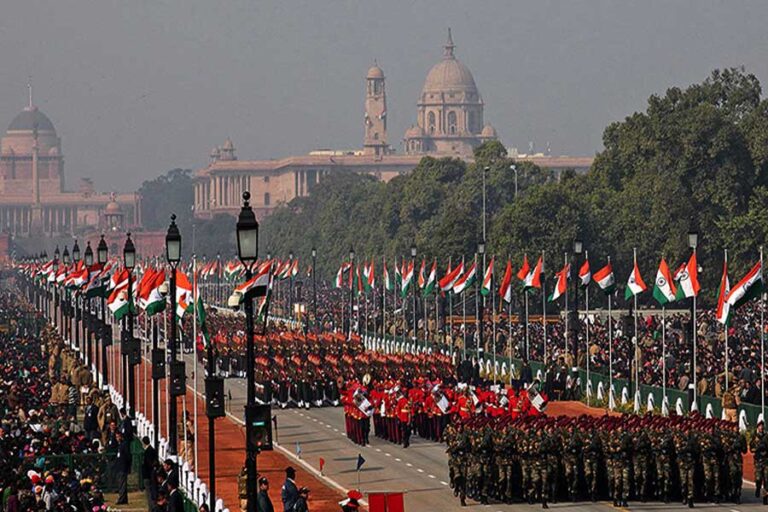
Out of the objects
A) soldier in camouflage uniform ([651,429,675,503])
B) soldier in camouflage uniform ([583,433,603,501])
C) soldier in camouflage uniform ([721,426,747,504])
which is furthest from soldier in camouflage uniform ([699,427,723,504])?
soldier in camouflage uniform ([583,433,603,501])

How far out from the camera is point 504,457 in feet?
129

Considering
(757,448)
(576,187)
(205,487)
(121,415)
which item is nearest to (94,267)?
(121,415)

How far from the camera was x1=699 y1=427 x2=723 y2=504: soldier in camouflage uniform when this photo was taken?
38.2 m

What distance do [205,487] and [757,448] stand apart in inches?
388

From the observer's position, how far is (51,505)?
32.0 m

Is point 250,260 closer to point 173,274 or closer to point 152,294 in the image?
point 173,274

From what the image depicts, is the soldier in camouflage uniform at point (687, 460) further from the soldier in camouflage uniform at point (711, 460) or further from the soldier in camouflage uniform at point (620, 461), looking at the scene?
the soldier in camouflage uniform at point (620, 461)

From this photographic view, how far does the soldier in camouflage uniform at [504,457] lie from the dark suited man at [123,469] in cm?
696

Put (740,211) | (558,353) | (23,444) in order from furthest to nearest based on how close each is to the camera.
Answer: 1. (740,211)
2. (558,353)
3. (23,444)

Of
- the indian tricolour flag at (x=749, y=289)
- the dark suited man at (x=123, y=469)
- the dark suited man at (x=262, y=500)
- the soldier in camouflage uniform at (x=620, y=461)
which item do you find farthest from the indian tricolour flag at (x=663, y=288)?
the dark suited man at (x=262, y=500)

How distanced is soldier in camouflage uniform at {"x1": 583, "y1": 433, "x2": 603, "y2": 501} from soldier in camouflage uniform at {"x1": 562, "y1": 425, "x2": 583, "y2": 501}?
15 cm

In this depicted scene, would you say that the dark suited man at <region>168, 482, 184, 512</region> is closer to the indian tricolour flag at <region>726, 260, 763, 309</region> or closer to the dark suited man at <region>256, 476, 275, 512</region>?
the dark suited man at <region>256, 476, 275, 512</region>

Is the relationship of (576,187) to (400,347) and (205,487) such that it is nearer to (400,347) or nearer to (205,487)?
(400,347)

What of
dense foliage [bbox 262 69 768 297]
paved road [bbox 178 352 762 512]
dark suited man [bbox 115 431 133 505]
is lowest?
paved road [bbox 178 352 762 512]
